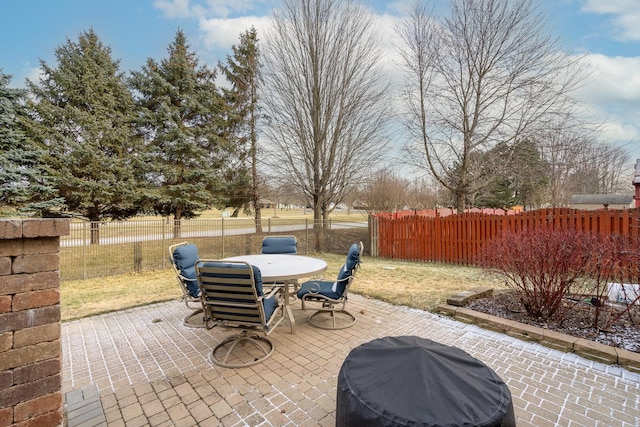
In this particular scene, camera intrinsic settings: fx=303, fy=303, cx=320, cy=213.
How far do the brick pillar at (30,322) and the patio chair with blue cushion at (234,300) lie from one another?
4.46 ft

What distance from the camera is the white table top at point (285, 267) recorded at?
3537mm

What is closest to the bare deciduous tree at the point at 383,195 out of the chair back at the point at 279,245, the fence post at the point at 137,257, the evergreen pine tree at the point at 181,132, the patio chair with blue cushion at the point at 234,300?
the evergreen pine tree at the point at 181,132

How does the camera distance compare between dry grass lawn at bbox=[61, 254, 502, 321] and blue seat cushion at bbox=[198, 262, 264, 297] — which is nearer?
blue seat cushion at bbox=[198, 262, 264, 297]

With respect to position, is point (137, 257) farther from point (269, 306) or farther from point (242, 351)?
point (269, 306)

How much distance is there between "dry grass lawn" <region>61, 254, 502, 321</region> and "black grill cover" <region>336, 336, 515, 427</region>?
3.28 meters

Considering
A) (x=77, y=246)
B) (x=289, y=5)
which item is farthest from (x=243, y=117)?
(x=77, y=246)

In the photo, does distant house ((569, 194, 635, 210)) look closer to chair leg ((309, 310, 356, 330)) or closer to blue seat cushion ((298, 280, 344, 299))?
chair leg ((309, 310, 356, 330))

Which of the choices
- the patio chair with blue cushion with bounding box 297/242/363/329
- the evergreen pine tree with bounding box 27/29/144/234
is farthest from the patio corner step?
the evergreen pine tree with bounding box 27/29/144/234

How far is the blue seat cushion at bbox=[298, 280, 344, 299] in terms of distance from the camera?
4.00m

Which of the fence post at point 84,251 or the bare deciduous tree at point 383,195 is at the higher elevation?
the bare deciduous tree at point 383,195

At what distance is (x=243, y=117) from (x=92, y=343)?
46.6ft

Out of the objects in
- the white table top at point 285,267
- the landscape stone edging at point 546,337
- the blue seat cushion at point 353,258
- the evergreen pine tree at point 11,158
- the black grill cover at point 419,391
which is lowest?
the landscape stone edging at point 546,337

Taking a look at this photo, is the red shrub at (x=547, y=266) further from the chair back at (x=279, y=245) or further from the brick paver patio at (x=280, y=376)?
the chair back at (x=279, y=245)

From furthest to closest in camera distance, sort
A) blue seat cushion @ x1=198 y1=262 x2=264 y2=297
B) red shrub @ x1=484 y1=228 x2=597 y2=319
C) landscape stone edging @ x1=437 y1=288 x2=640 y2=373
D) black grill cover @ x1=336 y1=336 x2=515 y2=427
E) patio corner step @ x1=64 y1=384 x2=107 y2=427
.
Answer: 1. red shrub @ x1=484 y1=228 x2=597 y2=319
2. landscape stone edging @ x1=437 y1=288 x2=640 y2=373
3. blue seat cushion @ x1=198 y1=262 x2=264 y2=297
4. patio corner step @ x1=64 y1=384 x2=107 y2=427
5. black grill cover @ x1=336 y1=336 x2=515 y2=427
